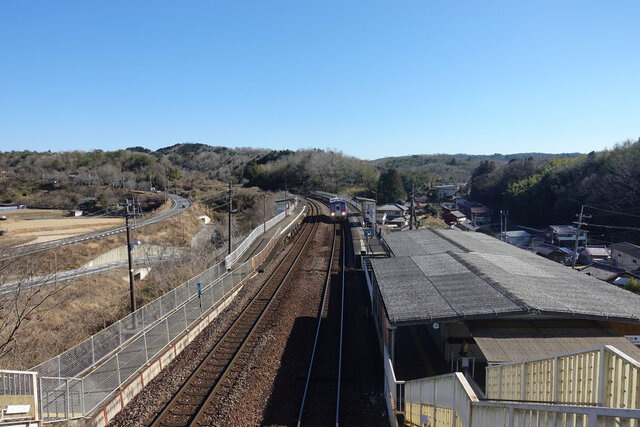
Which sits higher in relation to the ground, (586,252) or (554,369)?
(554,369)

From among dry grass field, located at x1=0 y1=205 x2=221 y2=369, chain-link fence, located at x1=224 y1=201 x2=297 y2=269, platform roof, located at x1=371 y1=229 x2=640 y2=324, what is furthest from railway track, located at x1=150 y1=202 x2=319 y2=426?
Answer: dry grass field, located at x1=0 y1=205 x2=221 y2=369

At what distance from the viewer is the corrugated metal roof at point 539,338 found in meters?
7.36

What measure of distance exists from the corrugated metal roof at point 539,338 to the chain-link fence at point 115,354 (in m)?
8.74

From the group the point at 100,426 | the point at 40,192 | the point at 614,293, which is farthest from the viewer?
the point at 40,192

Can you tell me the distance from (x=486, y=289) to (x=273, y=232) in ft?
75.5

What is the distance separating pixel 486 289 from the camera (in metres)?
9.92

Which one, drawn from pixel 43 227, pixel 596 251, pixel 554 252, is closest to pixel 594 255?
pixel 596 251

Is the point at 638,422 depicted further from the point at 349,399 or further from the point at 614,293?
the point at 614,293

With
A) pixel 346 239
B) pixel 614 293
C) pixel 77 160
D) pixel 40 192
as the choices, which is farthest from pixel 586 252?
pixel 77 160

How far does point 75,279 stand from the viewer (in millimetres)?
24766

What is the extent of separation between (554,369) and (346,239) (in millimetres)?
27926

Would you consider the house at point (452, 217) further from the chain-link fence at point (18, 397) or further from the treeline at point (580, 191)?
the chain-link fence at point (18, 397)

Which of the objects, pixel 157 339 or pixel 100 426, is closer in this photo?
pixel 100 426

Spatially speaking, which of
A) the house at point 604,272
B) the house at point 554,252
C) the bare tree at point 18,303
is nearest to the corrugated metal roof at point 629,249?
the house at point 554,252
